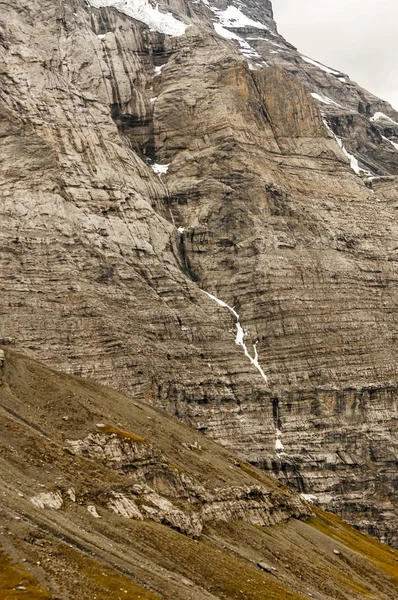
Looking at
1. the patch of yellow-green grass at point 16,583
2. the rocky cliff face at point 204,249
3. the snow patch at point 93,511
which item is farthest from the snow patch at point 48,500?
the rocky cliff face at point 204,249

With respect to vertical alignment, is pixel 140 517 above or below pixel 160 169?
below

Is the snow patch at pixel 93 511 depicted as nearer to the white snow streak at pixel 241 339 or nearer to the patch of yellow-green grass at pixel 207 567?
the patch of yellow-green grass at pixel 207 567

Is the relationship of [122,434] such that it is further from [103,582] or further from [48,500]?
[103,582]

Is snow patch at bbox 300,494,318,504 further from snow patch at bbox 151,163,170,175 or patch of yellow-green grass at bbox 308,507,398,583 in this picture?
snow patch at bbox 151,163,170,175

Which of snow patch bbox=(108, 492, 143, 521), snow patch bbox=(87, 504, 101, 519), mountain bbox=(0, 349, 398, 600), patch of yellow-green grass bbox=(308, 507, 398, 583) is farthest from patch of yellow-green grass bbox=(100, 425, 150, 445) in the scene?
patch of yellow-green grass bbox=(308, 507, 398, 583)

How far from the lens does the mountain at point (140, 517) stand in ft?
197

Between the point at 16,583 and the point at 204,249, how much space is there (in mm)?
116104

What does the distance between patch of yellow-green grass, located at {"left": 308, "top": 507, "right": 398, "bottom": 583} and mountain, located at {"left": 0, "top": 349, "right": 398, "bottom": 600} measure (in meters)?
0.33

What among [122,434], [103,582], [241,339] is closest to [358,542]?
[122,434]

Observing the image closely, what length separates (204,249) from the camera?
167m

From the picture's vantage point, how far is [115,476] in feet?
268

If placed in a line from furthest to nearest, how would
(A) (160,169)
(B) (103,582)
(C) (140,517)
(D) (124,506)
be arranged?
(A) (160,169) → (C) (140,517) → (D) (124,506) → (B) (103,582)

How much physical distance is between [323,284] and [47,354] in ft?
178

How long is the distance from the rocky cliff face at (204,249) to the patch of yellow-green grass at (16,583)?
7069cm
